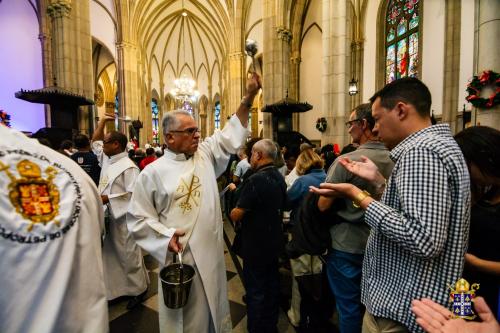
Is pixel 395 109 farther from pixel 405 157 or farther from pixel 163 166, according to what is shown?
pixel 163 166

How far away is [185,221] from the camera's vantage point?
1.88 meters

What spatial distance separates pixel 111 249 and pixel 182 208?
6.02ft

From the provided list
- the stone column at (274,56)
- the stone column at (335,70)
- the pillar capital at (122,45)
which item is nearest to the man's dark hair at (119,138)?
the stone column at (335,70)

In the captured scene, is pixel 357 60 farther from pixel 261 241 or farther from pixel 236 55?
pixel 261 241

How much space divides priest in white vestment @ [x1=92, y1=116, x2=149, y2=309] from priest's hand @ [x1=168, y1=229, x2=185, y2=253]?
1547mm

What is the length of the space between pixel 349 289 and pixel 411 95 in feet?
4.36

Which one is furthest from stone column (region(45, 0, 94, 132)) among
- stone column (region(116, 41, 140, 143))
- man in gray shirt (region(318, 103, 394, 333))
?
man in gray shirt (region(318, 103, 394, 333))

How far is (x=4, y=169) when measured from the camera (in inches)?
31.9

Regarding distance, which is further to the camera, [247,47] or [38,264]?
[247,47]

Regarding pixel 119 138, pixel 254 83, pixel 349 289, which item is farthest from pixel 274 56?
pixel 349 289

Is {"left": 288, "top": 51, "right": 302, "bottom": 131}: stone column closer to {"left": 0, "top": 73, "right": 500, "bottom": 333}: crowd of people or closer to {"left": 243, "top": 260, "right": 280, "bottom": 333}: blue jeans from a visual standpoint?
{"left": 0, "top": 73, "right": 500, "bottom": 333}: crowd of people

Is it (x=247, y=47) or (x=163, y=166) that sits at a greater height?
(x=247, y=47)

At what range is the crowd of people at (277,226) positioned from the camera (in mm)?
860

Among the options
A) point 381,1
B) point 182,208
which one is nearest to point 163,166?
point 182,208
